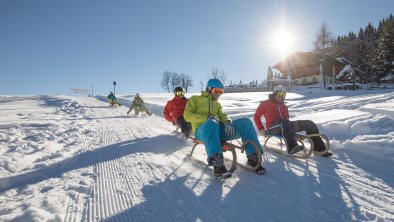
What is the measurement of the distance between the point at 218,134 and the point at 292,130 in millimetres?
1579

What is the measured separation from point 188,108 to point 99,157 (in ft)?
6.42

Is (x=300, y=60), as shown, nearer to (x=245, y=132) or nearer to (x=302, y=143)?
(x=302, y=143)

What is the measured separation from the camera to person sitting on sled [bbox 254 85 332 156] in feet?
15.9

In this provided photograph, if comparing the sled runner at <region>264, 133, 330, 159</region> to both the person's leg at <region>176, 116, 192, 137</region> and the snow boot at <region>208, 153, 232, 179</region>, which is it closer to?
the snow boot at <region>208, 153, 232, 179</region>

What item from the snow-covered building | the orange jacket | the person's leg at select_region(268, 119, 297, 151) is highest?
the snow-covered building

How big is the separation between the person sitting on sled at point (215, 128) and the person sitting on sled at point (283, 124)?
89 cm

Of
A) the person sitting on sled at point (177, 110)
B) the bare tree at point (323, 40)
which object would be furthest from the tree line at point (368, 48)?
the person sitting on sled at point (177, 110)

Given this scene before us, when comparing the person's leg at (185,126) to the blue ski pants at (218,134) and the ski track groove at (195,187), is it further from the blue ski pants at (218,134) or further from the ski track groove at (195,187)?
the blue ski pants at (218,134)

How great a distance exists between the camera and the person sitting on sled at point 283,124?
4.85 m

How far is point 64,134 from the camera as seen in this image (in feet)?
25.6

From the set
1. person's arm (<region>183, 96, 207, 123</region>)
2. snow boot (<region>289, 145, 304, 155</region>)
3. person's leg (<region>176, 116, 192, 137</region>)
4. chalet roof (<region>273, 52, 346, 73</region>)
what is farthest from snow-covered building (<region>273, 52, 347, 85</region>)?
person's arm (<region>183, 96, 207, 123</region>)

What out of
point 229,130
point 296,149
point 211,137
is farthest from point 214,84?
point 296,149

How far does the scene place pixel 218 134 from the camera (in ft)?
13.2

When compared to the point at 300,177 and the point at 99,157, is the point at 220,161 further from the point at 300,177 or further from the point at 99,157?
the point at 99,157
